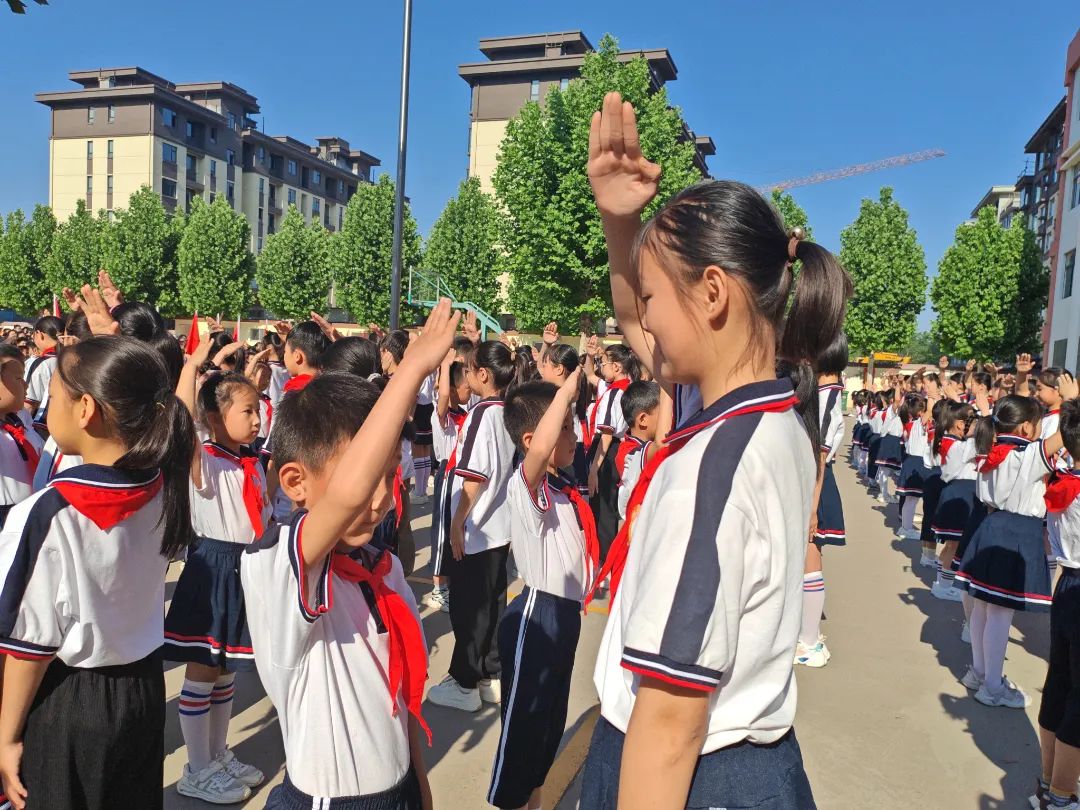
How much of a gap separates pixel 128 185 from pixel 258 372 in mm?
51883

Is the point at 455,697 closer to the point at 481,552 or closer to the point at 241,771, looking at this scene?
the point at 481,552

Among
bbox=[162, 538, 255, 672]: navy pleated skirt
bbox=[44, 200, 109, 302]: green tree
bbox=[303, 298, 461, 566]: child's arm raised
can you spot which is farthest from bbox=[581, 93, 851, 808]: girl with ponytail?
bbox=[44, 200, 109, 302]: green tree

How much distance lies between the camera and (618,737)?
1268 millimetres

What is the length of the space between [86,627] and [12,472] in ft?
6.89

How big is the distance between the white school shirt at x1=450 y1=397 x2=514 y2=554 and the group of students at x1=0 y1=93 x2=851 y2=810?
0.99 metres

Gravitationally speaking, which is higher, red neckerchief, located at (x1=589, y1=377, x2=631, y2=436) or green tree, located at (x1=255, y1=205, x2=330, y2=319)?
green tree, located at (x1=255, y1=205, x2=330, y2=319)

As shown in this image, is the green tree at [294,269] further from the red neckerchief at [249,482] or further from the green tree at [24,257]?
the red neckerchief at [249,482]

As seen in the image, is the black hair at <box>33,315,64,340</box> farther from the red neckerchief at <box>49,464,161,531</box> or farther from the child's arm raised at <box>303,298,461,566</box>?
the child's arm raised at <box>303,298,461,566</box>

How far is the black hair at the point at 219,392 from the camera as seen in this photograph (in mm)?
3283

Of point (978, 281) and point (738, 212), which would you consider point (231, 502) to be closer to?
point (738, 212)

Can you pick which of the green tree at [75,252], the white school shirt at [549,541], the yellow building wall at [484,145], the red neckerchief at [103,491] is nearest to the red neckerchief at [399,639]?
the red neckerchief at [103,491]

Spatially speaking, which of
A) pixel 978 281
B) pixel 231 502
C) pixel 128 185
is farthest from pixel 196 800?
pixel 128 185

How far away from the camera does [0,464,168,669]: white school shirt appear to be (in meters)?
1.88

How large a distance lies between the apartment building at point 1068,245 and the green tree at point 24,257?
42661 millimetres
